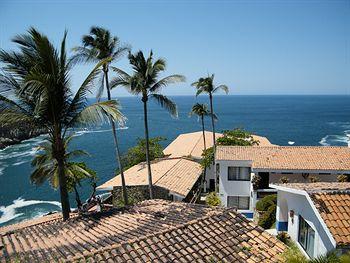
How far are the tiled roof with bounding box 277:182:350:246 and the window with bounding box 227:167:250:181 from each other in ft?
50.6

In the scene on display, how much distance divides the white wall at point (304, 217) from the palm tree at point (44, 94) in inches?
342

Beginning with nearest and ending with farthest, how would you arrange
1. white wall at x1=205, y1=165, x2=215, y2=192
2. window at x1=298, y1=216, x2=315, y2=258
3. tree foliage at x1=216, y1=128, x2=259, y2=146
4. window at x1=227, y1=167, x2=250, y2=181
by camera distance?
window at x1=298, y1=216, x2=315, y2=258, window at x1=227, y1=167, x2=250, y2=181, tree foliage at x1=216, y1=128, x2=259, y2=146, white wall at x1=205, y1=165, x2=215, y2=192

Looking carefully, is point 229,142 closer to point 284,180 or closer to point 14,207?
point 284,180

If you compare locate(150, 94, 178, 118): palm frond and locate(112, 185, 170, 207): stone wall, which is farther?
locate(112, 185, 170, 207): stone wall

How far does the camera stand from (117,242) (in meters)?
9.64

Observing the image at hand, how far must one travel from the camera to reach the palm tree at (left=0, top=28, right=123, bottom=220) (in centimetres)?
1192

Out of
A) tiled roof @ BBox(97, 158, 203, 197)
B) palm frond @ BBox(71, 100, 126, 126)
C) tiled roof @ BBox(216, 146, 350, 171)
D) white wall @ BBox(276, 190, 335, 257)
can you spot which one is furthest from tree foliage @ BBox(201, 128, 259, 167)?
palm frond @ BBox(71, 100, 126, 126)

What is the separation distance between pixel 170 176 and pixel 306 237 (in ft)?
53.7

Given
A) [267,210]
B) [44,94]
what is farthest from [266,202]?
[44,94]

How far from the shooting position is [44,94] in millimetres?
11922

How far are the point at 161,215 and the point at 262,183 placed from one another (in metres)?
17.2

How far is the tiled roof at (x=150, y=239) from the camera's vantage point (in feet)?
29.8

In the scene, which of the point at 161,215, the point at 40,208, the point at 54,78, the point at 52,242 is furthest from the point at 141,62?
the point at 40,208

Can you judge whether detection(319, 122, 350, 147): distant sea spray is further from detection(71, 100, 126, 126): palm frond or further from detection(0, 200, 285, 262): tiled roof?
detection(71, 100, 126, 126): palm frond
